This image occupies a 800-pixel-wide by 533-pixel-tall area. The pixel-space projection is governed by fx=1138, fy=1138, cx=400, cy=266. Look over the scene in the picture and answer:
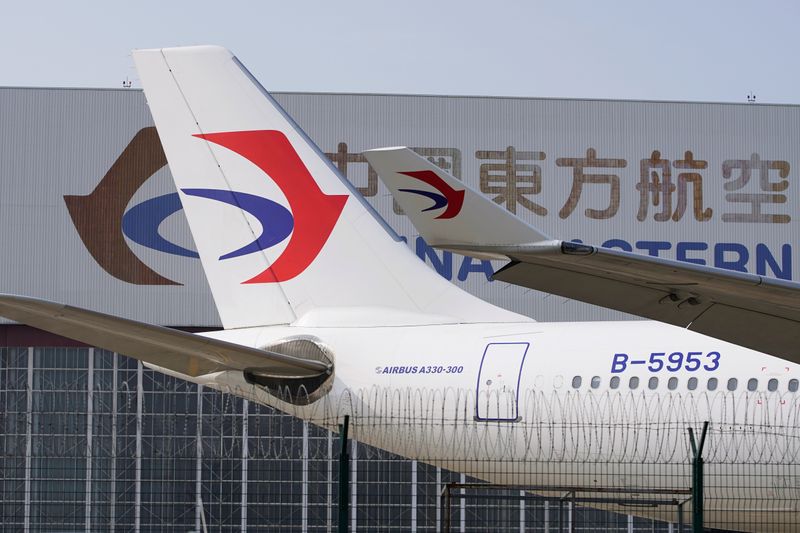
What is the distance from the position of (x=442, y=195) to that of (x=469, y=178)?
15.9m

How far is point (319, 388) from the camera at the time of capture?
13.3 meters

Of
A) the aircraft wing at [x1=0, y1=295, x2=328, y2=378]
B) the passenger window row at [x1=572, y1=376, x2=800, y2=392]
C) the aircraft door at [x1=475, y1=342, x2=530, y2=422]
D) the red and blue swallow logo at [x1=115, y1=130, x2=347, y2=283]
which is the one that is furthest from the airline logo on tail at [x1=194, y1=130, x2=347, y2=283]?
the passenger window row at [x1=572, y1=376, x2=800, y2=392]

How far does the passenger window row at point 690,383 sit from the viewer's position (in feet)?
38.4

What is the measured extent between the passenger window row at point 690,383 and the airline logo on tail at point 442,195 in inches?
232

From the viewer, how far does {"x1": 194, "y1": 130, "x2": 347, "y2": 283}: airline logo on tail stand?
14.2 meters

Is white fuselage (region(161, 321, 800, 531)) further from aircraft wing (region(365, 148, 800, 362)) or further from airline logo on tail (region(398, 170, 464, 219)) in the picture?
airline logo on tail (region(398, 170, 464, 219))

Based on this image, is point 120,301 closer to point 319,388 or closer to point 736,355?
Result: point 319,388

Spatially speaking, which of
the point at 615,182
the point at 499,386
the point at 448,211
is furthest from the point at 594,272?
the point at 615,182

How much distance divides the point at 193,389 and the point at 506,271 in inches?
670

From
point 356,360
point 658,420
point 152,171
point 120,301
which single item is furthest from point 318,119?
point 658,420

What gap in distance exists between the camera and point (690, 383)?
39.5 feet

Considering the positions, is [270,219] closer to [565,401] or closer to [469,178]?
[565,401]

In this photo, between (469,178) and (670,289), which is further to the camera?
(469,178)

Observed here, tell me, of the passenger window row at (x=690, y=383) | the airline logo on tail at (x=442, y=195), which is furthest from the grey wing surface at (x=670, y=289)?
the passenger window row at (x=690, y=383)
